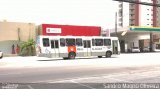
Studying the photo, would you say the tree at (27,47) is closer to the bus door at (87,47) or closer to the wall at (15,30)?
the wall at (15,30)

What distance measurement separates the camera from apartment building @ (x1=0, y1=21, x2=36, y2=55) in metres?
45.6

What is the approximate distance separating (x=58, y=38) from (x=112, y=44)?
7.39 metres

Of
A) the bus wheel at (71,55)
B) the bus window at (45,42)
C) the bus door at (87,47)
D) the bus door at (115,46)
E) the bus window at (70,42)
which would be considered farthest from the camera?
the bus door at (115,46)

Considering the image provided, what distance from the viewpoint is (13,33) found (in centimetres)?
4622

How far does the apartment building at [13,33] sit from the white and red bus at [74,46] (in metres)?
13.4

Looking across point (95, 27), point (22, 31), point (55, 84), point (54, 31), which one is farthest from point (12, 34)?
point (55, 84)

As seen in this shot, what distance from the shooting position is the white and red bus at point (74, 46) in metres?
33.0

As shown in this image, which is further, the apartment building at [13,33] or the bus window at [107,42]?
the apartment building at [13,33]

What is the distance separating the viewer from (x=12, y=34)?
4622cm

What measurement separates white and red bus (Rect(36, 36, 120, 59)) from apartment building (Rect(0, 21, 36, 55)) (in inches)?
527

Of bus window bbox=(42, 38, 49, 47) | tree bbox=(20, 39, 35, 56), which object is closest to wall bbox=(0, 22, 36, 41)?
tree bbox=(20, 39, 35, 56)

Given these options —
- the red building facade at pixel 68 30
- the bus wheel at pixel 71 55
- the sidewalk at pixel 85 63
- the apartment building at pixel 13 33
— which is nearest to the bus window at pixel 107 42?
the bus wheel at pixel 71 55

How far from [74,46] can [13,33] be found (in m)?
14.5

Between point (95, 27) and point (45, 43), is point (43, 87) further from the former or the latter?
point (95, 27)
